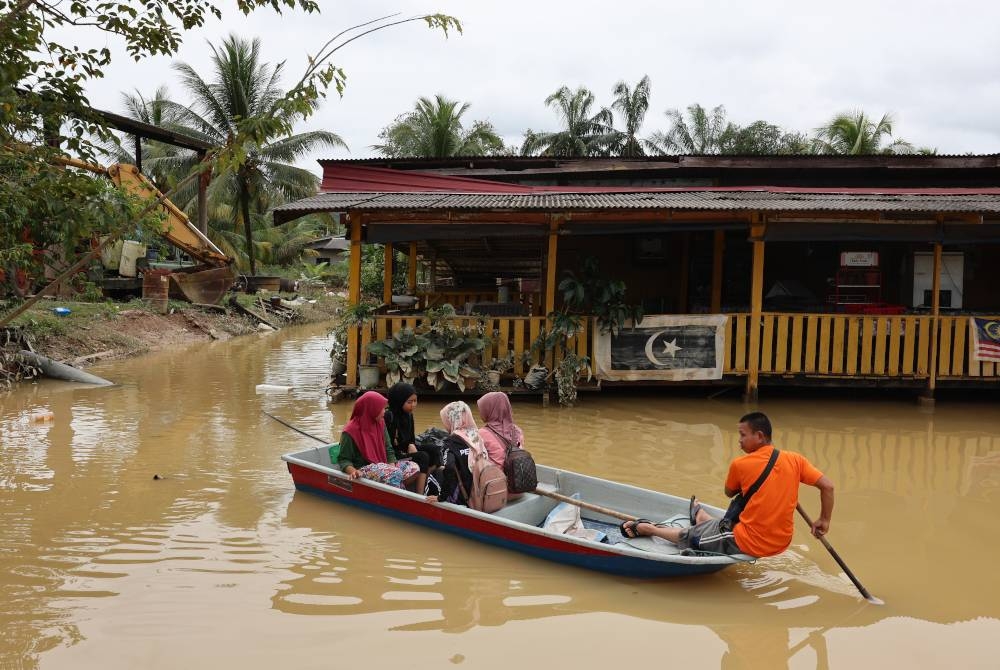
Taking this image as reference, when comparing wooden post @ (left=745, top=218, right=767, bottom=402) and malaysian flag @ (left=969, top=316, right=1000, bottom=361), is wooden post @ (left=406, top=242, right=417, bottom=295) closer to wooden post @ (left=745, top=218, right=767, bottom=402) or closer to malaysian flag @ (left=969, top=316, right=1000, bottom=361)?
wooden post @ (left=745, top=218, right=767, bottom=402)

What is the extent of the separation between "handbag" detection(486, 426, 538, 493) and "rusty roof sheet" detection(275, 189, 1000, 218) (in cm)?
528

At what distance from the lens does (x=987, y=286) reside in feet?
43.7

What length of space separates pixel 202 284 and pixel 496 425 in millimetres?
17493

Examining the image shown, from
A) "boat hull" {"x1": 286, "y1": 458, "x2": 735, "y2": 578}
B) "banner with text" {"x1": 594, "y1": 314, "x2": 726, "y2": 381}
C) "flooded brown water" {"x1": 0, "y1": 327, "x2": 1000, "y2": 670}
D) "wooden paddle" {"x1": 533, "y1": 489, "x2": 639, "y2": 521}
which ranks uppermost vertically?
"banner with text" {"x1": 594, "y1": 314, "x2": 726, "y2": 381}

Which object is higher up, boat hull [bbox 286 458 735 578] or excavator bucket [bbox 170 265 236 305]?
excavator bucket [bbox 170 265 236 305]

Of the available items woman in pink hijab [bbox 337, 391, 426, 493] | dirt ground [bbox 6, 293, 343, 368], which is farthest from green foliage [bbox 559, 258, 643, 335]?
dirt ground [bbox 6, 293, 343, 368]

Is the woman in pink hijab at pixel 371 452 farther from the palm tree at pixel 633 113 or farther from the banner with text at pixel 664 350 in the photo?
the palm tree at pixel 633 113

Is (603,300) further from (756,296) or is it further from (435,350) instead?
(435,350)

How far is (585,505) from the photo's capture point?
5547 mm

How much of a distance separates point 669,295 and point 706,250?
103 centimetres

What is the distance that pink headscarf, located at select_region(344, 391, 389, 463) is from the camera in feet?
19.9

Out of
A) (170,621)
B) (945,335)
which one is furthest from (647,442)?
(170,621)

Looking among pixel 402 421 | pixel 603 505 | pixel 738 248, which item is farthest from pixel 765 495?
pixel 738 248

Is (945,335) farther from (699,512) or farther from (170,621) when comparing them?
(170,621)
